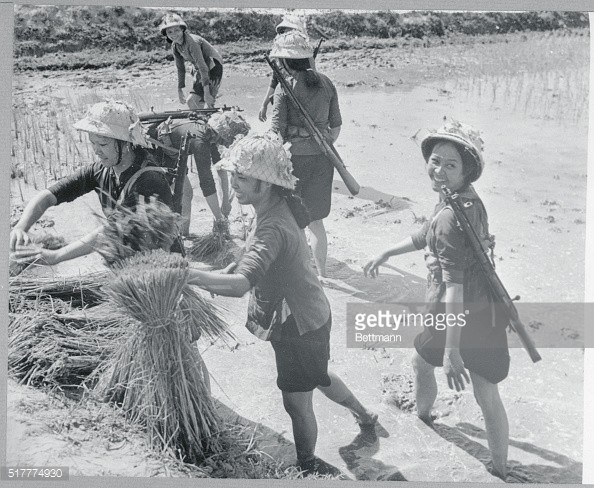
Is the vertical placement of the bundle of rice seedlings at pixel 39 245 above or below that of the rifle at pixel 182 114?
below

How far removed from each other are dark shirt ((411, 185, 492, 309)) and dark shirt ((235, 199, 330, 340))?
0.53m

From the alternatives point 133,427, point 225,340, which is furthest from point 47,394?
point 225,340

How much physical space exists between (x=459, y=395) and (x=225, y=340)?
47.9 inches

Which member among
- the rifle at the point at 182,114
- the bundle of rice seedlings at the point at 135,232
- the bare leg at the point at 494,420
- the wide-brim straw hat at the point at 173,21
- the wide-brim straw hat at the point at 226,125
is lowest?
the bare leg at the point at 494,420

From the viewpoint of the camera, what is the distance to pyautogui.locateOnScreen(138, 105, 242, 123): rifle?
4199mm

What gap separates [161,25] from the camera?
419 cm

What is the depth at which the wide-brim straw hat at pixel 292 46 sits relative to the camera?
409 cm

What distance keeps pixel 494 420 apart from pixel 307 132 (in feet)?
5.81

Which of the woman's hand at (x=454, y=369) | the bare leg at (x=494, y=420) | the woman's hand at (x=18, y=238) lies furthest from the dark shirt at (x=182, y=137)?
the bare leg at (x=494, y=420)

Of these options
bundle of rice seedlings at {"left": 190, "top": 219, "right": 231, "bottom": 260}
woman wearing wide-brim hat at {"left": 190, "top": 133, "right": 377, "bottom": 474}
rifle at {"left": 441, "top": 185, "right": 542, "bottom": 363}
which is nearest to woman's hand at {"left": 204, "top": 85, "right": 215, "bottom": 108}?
bundle of rice seedlings at {"left": 190, "top": 219, "right": 231, "bottom": 260}

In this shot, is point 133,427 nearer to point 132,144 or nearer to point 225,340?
point 225,340

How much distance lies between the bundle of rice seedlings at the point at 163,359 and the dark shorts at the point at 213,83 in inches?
54.1

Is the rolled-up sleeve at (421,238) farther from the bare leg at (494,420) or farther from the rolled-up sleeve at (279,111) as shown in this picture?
the rolled-up sleeve at (279,111)

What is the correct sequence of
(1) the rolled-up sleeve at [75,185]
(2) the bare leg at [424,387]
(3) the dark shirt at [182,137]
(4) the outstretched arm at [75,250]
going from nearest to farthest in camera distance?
(4) the outstretched arm at [75,250] → (1) the rolled-up sleeve at [75,185] → (2) the bare leg at [424,387] → (3) the dark shirt at [182,137]
